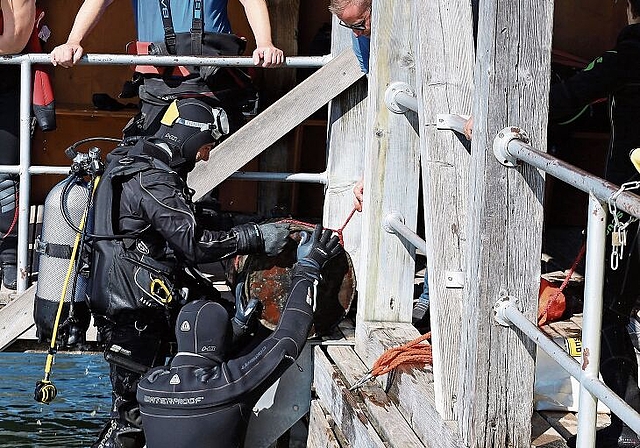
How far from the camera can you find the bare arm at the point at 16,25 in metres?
5.35

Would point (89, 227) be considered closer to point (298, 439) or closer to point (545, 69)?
point (298, 439)

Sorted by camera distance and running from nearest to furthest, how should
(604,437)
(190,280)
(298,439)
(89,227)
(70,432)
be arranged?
(604,437), (89,227), (190,280), (298,439), (70,432)

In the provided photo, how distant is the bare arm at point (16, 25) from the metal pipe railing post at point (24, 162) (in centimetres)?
25

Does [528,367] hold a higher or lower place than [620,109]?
lower

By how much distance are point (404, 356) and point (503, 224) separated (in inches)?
42.4

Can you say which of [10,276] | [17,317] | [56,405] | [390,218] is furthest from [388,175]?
[56,405]

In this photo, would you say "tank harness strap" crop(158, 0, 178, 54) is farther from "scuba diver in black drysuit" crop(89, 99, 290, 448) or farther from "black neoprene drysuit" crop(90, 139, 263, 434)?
"black neoprene drysuit" crop(90, 139, 263, 434)

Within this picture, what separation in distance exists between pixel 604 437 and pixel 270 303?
1745mm

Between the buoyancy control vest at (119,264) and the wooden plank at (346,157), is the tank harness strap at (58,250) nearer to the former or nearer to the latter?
the buoyancy control vest at (119,264)

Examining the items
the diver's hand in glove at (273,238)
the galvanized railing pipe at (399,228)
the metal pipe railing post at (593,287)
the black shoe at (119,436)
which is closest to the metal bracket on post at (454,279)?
the galvanized railing pipe at (399,228)

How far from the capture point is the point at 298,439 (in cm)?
564

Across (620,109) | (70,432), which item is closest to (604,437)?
(620,109)

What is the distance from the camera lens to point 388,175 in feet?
13.7

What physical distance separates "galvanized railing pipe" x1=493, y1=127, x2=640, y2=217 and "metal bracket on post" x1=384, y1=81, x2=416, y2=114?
4.24 ft
